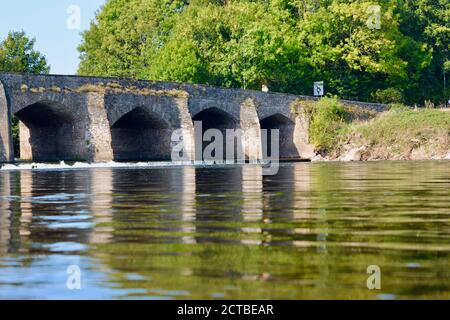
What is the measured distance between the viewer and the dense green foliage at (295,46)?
8538cm

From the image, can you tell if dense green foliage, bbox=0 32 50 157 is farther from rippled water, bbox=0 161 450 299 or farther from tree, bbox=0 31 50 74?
rippled water, bbox=0 161 450 299

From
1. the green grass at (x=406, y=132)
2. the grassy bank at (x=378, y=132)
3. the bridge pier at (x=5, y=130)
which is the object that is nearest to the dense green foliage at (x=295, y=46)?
the grassy bank at (x=378, y=132)

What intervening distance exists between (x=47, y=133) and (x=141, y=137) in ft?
25.9

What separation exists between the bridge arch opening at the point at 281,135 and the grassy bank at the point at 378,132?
2.02 meters

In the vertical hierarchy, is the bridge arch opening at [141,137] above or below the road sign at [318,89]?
below

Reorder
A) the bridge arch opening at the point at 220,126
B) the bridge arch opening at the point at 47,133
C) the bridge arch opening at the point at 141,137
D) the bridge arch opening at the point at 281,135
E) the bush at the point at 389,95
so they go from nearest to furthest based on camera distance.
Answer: the bridge arch opening at the point at 47,133 < the bridge arch opening at the point at 141,137 < the bridge arch opening at the point at 220,126 < the bridge arch opening at the point at 281,135 < the bush at the point at 389,95

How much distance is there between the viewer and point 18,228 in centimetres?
1659

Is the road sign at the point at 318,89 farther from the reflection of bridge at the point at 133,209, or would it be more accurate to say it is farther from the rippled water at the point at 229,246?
the rippled water at the point at 229,246

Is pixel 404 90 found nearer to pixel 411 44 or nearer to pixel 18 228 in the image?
pixel 411 44

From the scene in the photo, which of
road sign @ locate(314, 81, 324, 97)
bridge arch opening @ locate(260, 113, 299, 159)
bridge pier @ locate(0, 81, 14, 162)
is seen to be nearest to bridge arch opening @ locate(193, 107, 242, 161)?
bridge arch opening @ locate(260, 113, 299, 159)

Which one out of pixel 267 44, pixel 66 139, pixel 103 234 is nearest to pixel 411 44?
pixel 267 44

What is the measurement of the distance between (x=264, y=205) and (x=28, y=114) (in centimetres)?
4855

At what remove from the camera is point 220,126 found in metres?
78.1

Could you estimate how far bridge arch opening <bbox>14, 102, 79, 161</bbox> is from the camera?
64.7m
